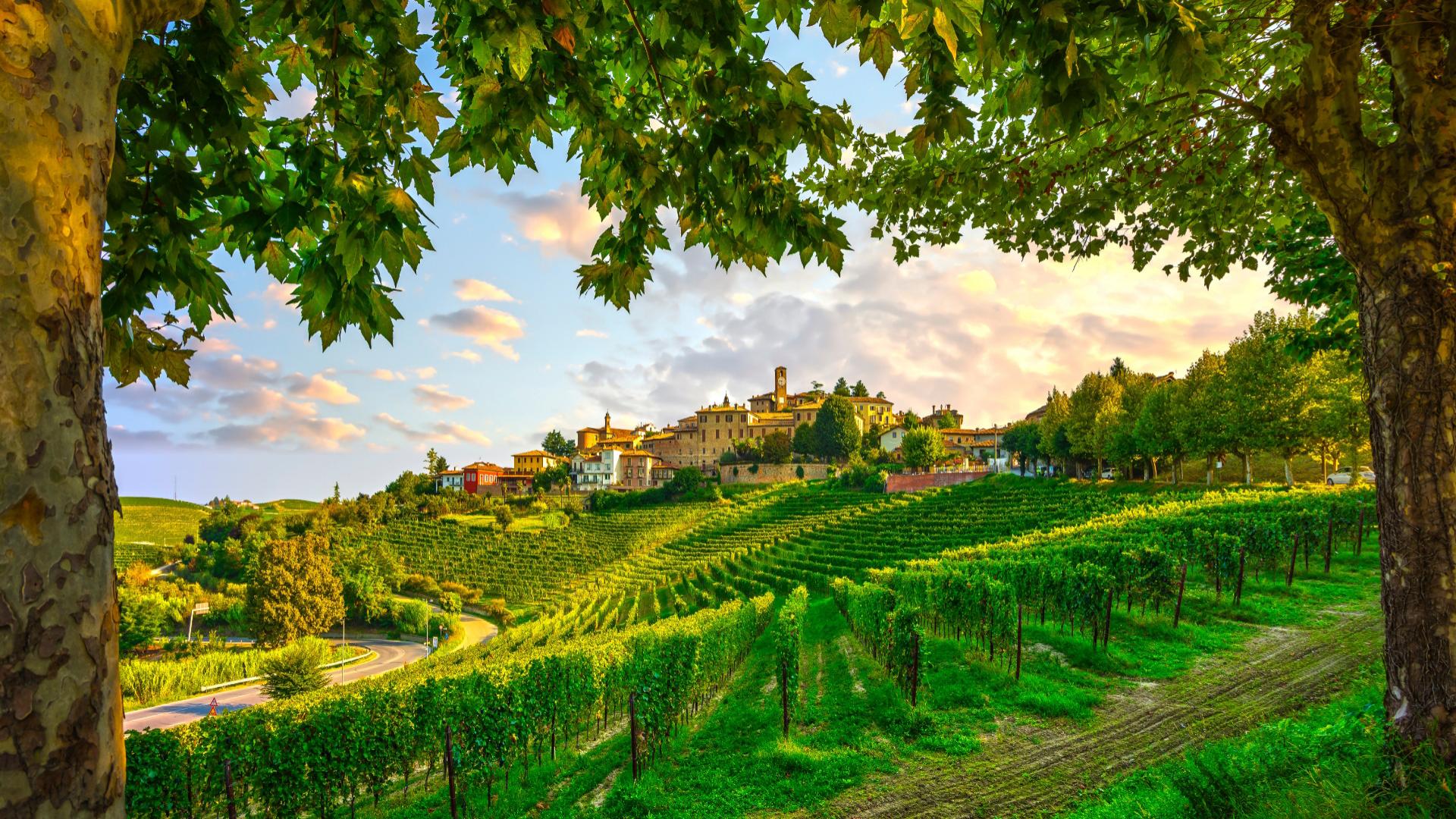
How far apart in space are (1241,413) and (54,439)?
47.9 meters

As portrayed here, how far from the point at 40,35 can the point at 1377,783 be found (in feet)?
21.5

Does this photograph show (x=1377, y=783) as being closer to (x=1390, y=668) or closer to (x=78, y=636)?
(x=1390, y=668)

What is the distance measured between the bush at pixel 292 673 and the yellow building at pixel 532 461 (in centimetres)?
8545

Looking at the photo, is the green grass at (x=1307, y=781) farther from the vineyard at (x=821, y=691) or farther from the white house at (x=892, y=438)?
the white house at (x=892, y=438)

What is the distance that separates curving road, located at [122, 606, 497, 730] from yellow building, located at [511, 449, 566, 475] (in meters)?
61.8

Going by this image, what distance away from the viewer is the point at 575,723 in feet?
43.9

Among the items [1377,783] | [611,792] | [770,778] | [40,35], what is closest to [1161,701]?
[770,778]

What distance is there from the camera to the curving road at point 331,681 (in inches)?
1140

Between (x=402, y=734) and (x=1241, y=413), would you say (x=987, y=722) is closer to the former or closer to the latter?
(x=402, y=734)

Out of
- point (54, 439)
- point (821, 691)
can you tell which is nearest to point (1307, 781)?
point (54, 439)

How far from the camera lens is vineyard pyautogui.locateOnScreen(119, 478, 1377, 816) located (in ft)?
28.0

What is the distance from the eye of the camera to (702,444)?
358ft

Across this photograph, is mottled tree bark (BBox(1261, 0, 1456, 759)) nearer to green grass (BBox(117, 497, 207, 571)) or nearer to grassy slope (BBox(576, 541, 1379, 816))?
grassy slope (BBox(576, 541, 1379, 816))

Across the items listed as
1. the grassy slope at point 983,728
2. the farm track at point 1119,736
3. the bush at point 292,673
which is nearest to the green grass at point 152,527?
the bush at point 292,673
